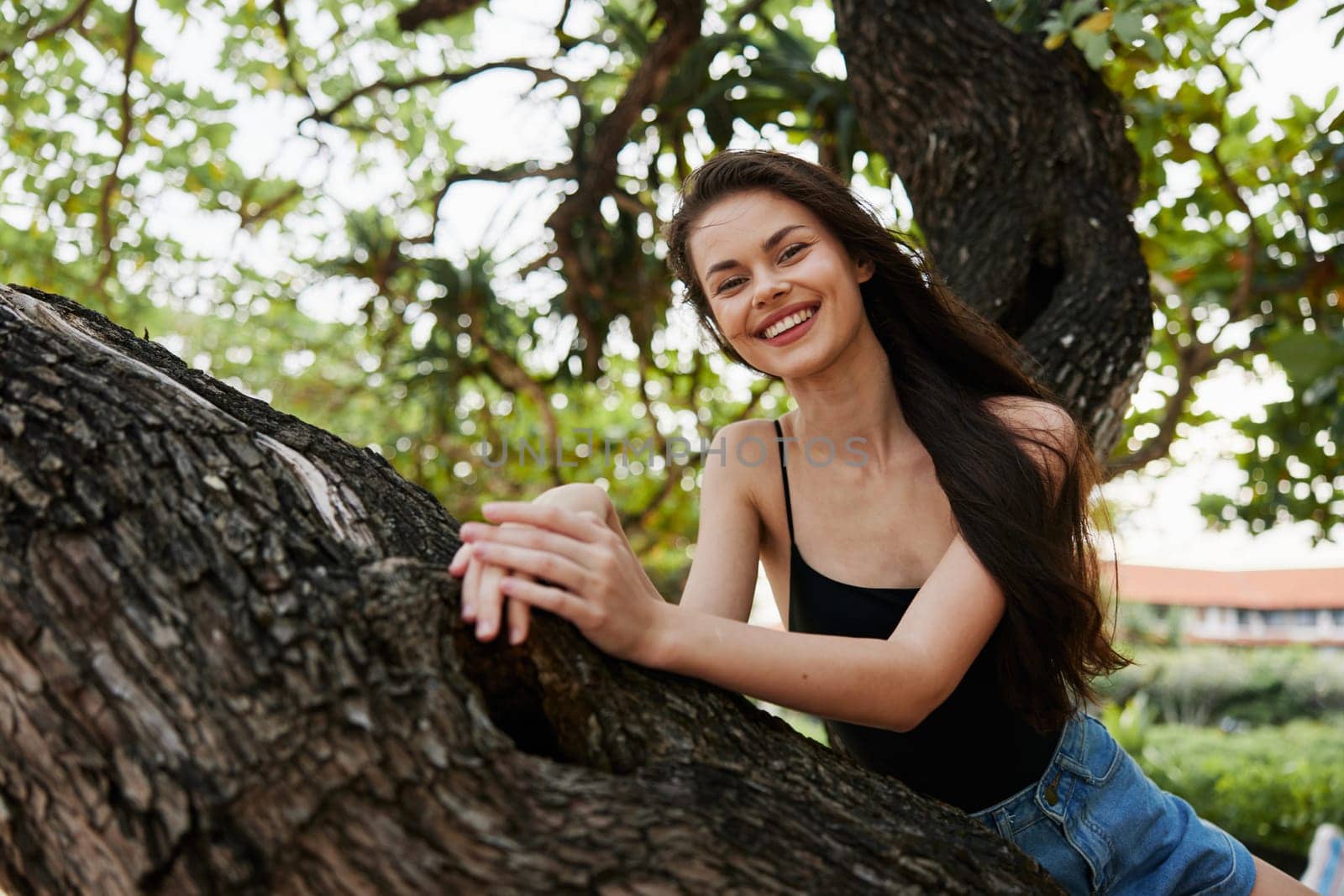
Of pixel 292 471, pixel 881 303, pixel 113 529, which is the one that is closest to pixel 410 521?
pixel 292 471

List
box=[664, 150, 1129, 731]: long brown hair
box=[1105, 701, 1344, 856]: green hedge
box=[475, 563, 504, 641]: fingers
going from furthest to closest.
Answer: box=[1105, 701, 1344, 856]: green hedge < box=[664, 150, 1129, 731]: long brown hair < box=[475, 563, 504, 641]: fingers

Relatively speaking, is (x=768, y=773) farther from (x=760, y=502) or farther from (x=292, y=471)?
(x=760, y=502)

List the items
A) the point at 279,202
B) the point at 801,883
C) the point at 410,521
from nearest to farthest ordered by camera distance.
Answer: the point at 801,883 < the point at 410,521 < the point at 279,202

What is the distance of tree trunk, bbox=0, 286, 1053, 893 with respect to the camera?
3.27 ft

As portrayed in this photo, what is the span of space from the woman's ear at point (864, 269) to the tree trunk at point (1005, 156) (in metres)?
0.72

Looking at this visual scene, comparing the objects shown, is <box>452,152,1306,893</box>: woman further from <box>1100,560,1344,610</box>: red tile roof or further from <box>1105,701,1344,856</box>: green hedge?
<box>1100,560,1344,610</box>: red tile roof

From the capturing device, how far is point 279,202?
514cm

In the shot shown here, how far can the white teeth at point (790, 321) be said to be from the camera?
6.55ft

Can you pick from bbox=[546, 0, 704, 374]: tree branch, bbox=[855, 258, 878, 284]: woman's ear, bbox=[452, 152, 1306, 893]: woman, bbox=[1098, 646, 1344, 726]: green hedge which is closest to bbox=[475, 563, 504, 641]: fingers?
bbox=[452, 152, 1306, 893]: woman

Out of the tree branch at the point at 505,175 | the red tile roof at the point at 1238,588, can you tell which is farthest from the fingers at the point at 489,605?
the red tile roof at the point at 1238,588

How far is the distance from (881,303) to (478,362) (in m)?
3.35

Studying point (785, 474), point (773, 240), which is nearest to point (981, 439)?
point (785, 474)

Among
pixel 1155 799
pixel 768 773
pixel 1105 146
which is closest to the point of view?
pixel 768 773

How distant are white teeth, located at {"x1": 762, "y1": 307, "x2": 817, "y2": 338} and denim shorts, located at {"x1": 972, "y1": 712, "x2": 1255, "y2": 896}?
A: 87cm
